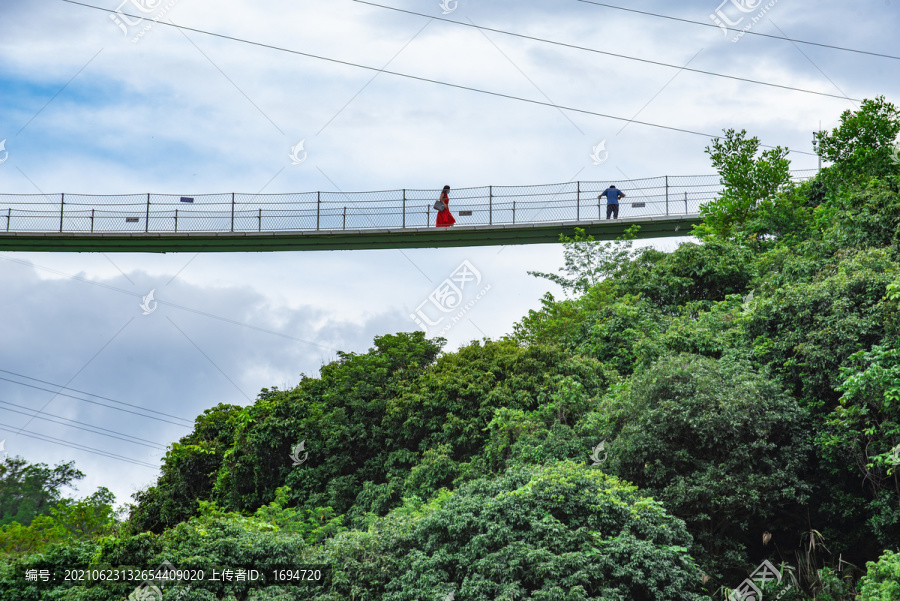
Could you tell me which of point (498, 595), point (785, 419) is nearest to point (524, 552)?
point (498, 595)

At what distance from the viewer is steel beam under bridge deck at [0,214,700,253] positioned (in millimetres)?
25750

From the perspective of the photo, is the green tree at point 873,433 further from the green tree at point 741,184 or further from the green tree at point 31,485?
the green tree at point 31,485

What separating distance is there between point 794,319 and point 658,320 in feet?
15.6

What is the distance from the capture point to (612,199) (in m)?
26.9

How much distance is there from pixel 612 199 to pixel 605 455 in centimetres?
1260

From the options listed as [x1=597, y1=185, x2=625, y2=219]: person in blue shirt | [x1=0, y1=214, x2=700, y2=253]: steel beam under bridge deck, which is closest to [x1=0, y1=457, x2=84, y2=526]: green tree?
[x1=0, y1=214, x2=700, y2=253]: steel beam under bridge deck

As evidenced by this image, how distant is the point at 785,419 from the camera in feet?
49.3

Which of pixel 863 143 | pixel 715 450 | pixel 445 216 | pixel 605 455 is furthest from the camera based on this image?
pixel 445 216

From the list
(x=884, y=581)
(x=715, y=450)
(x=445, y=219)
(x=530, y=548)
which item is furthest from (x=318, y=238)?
(x=884, y=581)

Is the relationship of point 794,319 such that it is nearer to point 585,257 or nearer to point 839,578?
point 839,578

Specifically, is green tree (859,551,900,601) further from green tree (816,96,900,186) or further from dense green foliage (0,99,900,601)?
green tree (816,96,900,186)

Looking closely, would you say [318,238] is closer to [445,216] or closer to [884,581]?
[445,216]

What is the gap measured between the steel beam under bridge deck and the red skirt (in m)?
0.25

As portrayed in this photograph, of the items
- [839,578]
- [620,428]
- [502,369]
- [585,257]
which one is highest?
[585,257]
